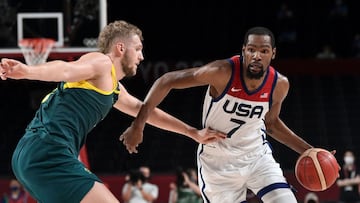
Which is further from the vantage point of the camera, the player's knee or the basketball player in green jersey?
the player's knee

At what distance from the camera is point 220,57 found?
16.6 meters

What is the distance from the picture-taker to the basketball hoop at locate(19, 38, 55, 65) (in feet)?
26.0

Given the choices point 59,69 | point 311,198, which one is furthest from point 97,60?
point 311,198

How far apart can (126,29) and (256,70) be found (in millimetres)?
1092

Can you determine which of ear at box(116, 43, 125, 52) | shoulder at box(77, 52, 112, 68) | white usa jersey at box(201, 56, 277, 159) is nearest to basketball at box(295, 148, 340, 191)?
white usa jersey at box(201, 56, 277, 159)

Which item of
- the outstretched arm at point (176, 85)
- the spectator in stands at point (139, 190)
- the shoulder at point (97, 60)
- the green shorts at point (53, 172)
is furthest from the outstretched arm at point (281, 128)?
the spectator in stands at point (139, 190)

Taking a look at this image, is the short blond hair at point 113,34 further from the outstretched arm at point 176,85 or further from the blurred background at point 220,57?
the blurred background at point 220,57

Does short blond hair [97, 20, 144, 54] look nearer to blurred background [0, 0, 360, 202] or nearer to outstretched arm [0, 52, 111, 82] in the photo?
outstretched arm [0, 52, 111, 82]

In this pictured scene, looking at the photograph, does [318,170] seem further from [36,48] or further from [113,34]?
[36,48]

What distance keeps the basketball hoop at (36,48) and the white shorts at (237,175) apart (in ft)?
9.94

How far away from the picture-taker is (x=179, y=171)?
10000 mm

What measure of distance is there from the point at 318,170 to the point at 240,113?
69 centimetres

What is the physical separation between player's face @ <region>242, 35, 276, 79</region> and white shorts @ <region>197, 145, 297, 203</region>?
64cm

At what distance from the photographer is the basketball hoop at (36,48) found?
26.0ft
